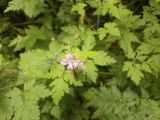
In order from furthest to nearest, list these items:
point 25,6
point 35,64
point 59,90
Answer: point 25,6 < point 35,64 < point 59,90

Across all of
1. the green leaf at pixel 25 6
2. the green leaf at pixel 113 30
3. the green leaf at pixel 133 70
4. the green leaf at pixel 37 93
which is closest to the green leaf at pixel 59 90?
the green leaf at pixel 37 93

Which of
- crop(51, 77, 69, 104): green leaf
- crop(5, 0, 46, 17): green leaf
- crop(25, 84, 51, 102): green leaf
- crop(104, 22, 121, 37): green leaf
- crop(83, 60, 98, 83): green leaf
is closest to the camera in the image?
crop(51, 77, 69, 104): green leaf

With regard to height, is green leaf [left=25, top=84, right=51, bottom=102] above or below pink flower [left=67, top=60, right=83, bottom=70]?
below

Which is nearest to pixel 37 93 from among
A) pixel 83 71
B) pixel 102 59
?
pixel 83 71

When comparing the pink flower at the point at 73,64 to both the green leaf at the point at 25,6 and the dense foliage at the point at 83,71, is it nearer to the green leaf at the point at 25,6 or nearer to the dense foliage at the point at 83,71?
the dense foliage at the point at 83,71

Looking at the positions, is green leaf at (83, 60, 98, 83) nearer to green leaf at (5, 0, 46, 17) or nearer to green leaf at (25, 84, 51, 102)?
green leaf at (25, 84, 51, 102)

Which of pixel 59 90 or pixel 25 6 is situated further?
pixel 25 6

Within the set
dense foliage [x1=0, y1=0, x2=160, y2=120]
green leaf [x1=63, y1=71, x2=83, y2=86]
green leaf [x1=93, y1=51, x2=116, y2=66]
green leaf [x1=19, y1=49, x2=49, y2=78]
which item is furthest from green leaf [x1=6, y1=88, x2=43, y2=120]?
green leaf [x1=93, y1=51, x2=116, y2=66]

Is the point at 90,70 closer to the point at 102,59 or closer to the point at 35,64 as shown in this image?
the point at 102,59

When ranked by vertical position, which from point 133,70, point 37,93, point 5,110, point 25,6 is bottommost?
point 5,110

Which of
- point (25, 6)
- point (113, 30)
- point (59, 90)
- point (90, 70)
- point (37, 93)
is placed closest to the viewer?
point (59, 90)
